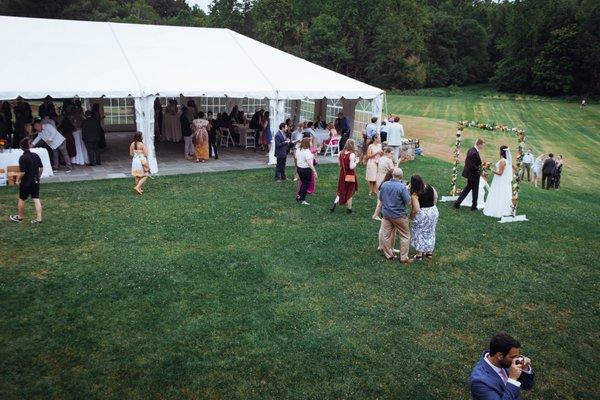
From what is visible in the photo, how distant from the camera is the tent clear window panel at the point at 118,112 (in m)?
20.5

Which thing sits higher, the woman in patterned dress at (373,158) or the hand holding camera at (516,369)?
the woman in patterned dress at (373,158)

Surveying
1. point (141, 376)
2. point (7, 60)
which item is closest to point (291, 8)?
point (7, 60)

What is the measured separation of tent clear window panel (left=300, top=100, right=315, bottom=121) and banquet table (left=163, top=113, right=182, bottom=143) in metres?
5.62

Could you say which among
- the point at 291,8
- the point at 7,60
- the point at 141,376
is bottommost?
the point at 141,376

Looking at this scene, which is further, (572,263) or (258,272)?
(572,263)

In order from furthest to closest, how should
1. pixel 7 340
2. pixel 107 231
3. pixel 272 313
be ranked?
pixel 107 231
pixel 272 313
pixel 7 340

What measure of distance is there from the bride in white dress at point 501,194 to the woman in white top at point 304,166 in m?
4.02

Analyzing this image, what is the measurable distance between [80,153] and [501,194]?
1164 centimetres

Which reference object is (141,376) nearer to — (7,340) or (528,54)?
(7,340)

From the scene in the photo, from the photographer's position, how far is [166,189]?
38.3ft

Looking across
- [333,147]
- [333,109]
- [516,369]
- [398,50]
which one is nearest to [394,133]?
[333,147]

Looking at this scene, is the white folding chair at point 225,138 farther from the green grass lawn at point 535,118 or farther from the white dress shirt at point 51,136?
the green grass lawn at point 535,118

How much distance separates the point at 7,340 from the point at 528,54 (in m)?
66.7

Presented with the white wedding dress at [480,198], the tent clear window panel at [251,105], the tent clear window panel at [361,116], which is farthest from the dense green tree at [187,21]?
the white wedding dress at [480,198]
